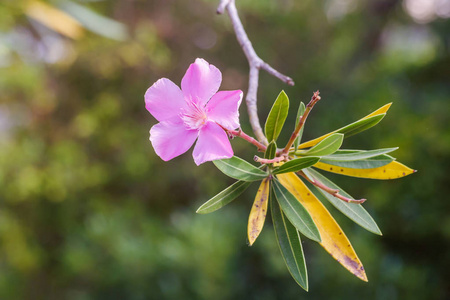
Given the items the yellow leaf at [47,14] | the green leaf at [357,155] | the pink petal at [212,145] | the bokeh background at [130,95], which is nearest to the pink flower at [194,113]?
the pink petal at [212,145]

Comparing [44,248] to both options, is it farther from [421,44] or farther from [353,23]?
[421,44]

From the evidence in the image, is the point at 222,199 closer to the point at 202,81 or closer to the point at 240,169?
the point at 240,169

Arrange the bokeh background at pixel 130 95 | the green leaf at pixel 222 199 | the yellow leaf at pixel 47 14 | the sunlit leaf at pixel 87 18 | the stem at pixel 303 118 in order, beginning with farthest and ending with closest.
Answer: the bokeh background at pixel 130 95 → the yellow leaf at pixel 47 14 → the sunlit leaf at pixel 87 18 → the green leaf at pixel 222 199 → the stem at pixel 303 118

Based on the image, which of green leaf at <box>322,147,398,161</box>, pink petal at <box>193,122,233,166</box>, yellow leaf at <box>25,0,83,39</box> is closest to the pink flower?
pink petal at <box>193,122,233,166</box>

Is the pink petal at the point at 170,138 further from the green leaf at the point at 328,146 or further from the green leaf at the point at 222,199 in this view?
the green leaf at the point at 328,146

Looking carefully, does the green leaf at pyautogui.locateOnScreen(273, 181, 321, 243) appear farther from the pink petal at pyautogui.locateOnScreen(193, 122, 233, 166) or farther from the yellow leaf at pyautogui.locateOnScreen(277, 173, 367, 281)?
the pink petal at pyautogui.locateOnScreen(193, 122, 233, 166)

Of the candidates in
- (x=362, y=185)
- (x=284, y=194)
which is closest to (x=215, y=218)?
(x=362, y=185)
